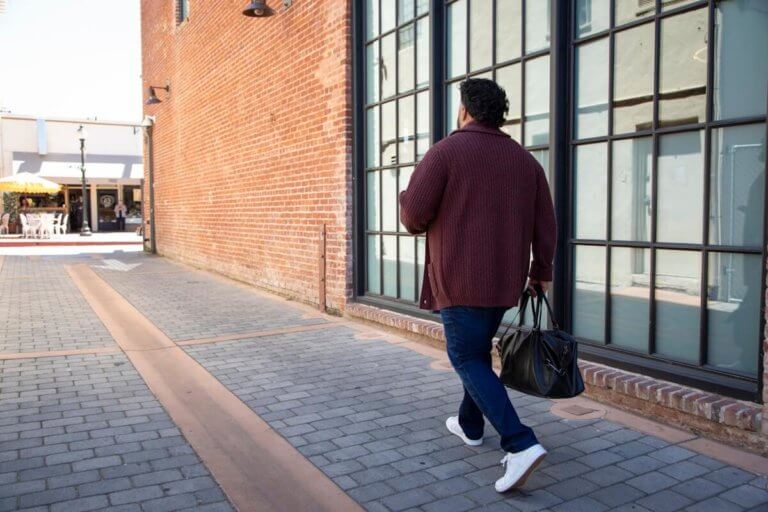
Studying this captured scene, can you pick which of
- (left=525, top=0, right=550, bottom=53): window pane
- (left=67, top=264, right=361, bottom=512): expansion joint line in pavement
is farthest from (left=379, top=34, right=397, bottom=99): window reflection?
(left=67, top=264, right=361, bottom=512): expansion joint line in pavement

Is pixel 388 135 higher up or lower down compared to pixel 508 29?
lower down

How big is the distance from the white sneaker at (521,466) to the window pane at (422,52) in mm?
4347

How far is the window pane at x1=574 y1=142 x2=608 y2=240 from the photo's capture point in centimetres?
457

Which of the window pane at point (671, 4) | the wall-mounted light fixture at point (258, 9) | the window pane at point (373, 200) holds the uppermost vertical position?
the wall-mounted light fixture at point (258, 9)

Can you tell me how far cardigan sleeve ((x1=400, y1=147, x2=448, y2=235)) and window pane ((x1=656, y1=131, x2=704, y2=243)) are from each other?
181cm

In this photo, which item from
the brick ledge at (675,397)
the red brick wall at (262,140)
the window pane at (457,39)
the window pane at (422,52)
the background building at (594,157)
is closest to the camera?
the brick ledge at (675,397)

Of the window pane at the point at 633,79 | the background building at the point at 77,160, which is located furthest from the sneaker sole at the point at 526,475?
the background building at the point at 77,160

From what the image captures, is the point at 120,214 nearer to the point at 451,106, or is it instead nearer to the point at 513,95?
the point at 451,106

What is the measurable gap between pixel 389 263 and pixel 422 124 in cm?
154

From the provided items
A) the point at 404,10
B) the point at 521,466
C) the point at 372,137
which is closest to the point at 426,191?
the point at 521,466

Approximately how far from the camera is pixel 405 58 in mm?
6781

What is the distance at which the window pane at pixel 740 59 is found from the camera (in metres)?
3.56

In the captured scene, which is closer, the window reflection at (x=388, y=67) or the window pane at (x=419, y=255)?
the window pane at (x=419, y=255)

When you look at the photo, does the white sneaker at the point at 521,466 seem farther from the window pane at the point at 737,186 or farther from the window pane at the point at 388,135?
the window pane at the point at 388,135
